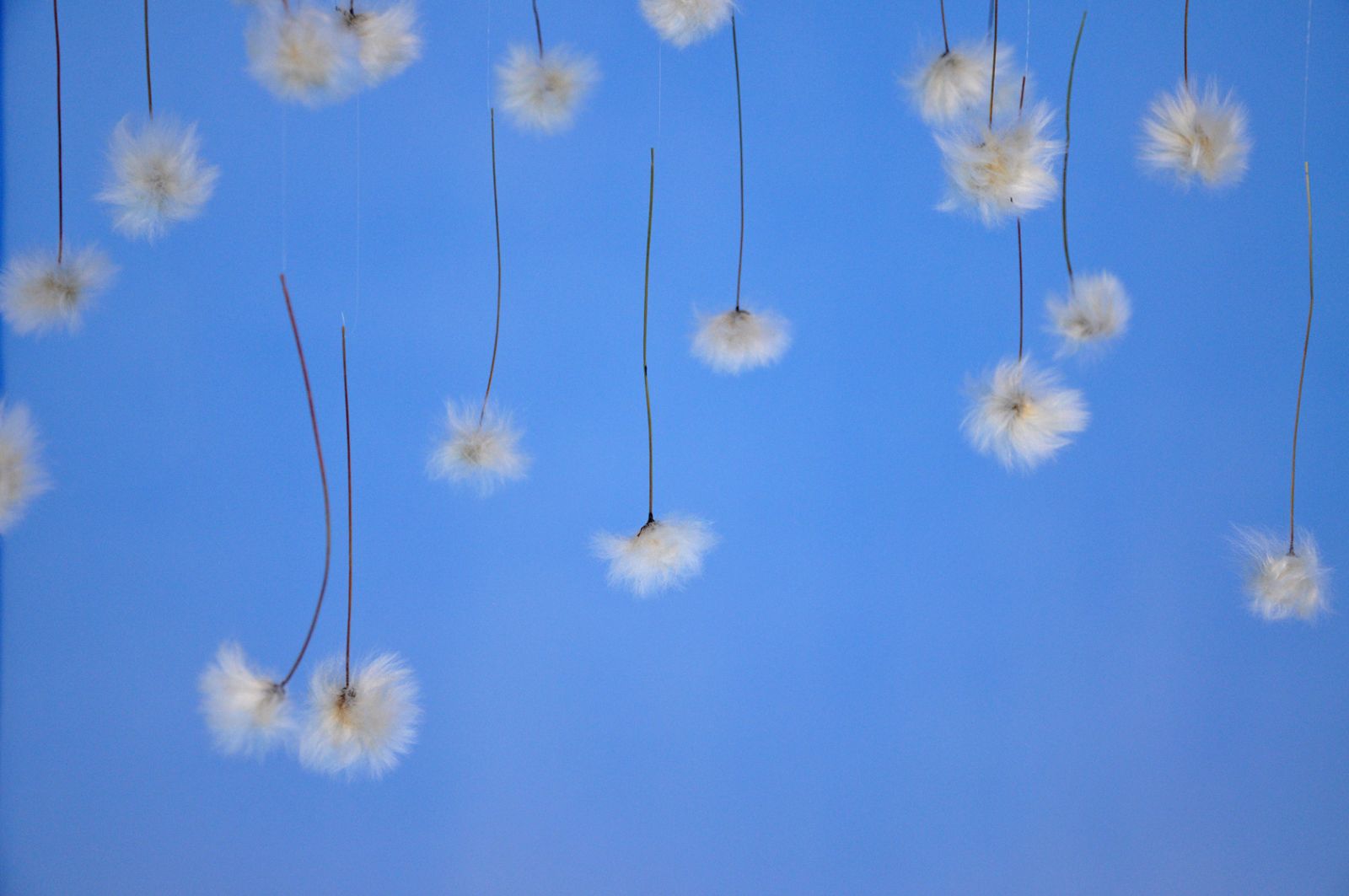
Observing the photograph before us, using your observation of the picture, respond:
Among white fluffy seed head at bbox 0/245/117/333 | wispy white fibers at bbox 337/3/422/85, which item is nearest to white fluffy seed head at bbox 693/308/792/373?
wispy white fibers at bbox 337/3/422/85

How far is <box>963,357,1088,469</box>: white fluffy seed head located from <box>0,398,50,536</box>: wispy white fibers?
1.32 metres

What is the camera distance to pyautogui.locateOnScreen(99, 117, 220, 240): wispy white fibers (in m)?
1.21

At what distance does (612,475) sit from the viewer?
1.62 meters

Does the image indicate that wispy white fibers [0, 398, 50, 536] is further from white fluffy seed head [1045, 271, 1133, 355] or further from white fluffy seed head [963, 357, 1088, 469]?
white fluffy seed head [1045, 271, 1133, 355]

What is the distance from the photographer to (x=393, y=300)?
1611mm

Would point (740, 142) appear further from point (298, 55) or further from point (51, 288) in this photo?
point (51, 288)

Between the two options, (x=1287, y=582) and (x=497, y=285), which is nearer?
(x=1287, y=582)

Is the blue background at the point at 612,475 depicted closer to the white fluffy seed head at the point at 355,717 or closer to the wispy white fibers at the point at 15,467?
the wispy white fibers at the point at 15,467

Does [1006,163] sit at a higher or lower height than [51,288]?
higher

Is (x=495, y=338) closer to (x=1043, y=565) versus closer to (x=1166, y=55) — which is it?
(x=1043, y=565)

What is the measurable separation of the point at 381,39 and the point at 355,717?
2.91ft

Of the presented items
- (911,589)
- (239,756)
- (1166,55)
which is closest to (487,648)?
(239,756)

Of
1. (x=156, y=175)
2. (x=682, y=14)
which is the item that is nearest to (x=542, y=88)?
(x=682, y=14)

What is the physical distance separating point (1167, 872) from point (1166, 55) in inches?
58.8
